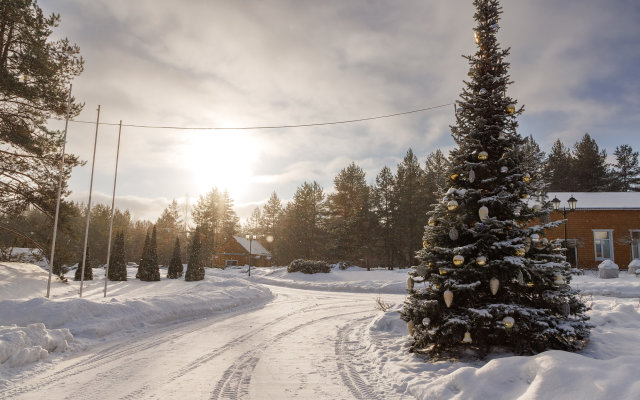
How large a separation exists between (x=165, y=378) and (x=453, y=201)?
5.80m

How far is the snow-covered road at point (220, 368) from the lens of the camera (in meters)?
5.11

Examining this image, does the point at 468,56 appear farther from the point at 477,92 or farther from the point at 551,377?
the point at 551,377

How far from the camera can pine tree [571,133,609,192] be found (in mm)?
51656

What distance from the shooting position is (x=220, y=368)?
6.21 m

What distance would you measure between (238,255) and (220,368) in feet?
174

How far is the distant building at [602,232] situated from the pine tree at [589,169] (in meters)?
29.6

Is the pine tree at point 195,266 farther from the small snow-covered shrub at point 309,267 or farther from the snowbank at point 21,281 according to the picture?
the snowbank at point 21,281

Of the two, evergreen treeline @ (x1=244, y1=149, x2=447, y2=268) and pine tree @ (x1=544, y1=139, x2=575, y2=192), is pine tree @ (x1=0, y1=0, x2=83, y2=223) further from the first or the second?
pine tree @ (x1=544, y1=139, x2=575, y2=192)

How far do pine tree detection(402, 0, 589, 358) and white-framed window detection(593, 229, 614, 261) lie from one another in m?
25.5

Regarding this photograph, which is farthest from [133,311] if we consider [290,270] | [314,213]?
[314,213]

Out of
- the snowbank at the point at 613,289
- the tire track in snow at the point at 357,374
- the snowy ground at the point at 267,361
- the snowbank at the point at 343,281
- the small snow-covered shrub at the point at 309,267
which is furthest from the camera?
the small snow-covered shrub at the point at 309,267

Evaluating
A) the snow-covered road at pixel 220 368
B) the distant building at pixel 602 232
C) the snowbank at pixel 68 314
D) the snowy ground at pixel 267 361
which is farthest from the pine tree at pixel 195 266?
the distant building at pixel 602 232

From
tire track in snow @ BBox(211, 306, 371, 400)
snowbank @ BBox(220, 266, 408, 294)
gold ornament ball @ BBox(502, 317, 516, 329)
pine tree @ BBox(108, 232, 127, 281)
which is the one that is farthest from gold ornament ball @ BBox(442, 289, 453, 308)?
pine tree @ BBox(108, 232, 127, 281)

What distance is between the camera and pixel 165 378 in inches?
222
